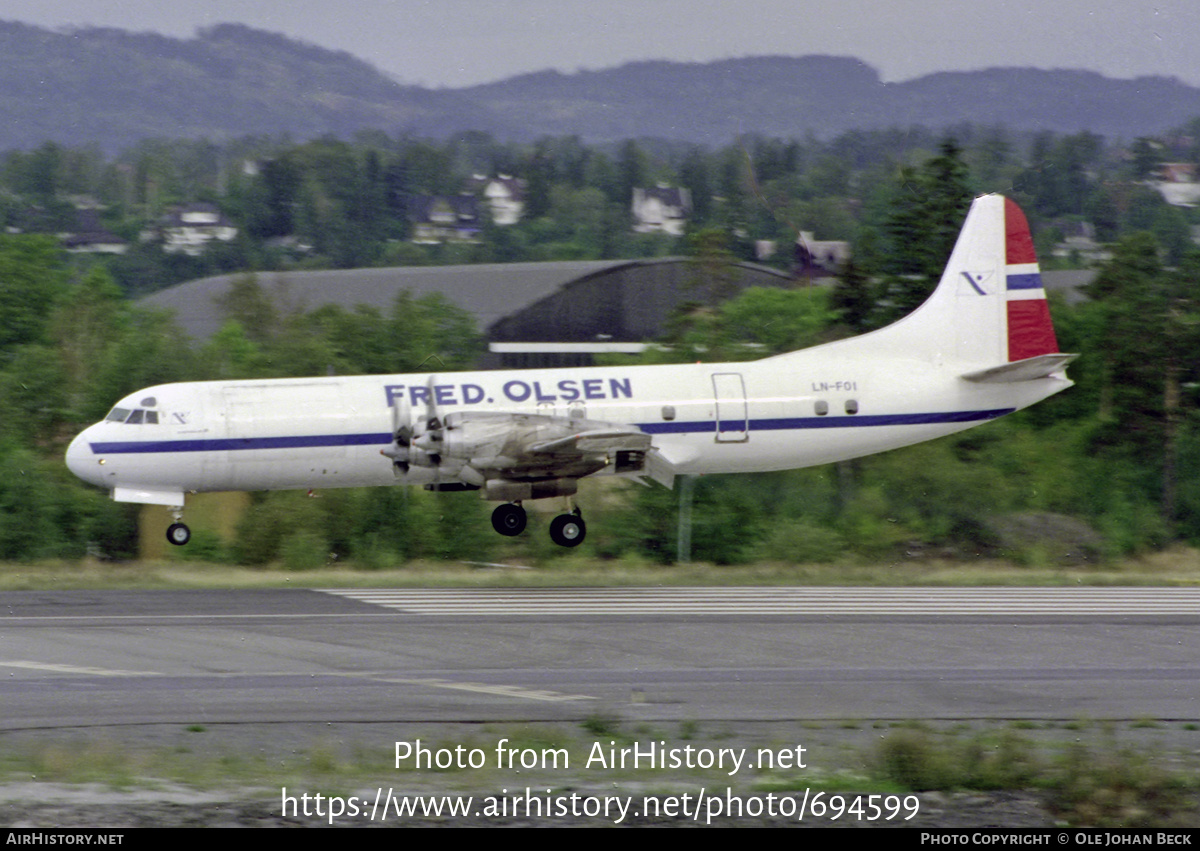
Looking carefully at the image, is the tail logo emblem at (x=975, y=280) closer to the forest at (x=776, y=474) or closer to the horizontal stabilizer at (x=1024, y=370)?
the horizontal stabilizer at (x=1024, y=370)

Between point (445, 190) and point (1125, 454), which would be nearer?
point (1125, 454)

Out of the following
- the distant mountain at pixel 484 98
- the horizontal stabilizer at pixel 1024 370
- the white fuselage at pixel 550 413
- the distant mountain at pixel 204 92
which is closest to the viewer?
the white fuselage at pixel 550 413

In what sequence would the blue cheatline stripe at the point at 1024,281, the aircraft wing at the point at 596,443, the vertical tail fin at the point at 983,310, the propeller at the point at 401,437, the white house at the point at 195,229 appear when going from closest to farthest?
the aircraft wing at the point at 596,443
the propeller at the point at 401,437
the vertical tail fin at the point at 983,310
the blue cheatline stripe at the point at 1024,281
the white house at the point at 195,229

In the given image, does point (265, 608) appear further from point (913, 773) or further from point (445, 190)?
point (445, 190)

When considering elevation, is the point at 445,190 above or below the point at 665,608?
above

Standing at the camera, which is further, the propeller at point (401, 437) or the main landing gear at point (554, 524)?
the main landing gear at point (554, 524)

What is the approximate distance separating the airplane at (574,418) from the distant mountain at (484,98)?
39.2 meters

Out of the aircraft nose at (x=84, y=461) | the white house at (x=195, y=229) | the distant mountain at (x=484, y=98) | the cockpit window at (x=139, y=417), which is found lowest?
the aircraft nose at (x=84, y=461)

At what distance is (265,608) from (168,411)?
559cm

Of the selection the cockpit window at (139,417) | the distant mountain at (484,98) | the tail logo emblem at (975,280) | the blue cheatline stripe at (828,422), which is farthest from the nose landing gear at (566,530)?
the distant mountain at (484,98)

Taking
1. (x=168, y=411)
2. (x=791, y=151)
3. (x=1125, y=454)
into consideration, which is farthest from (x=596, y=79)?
(x=168, y=411)

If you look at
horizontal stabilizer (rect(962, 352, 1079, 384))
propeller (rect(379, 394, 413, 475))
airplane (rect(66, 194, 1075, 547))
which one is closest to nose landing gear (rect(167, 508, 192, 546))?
airplane (rect(66, 194, 1075, 547))

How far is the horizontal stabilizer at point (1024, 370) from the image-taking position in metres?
25.2

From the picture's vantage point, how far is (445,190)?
322ft
